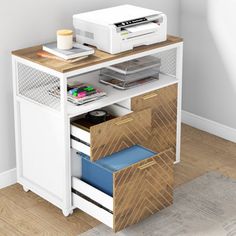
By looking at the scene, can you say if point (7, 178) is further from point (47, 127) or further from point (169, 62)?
point (169, 62)

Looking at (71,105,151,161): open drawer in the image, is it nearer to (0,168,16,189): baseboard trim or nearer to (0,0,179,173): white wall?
(0,0,179,173): white wall

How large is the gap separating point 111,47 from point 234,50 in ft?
3.12

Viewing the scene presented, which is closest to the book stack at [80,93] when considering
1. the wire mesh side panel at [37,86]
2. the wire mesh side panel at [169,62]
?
the wire mesh side panel at [37,86]

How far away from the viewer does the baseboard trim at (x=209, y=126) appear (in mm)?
3807

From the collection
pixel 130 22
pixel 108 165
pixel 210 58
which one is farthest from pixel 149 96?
pixel 210 58

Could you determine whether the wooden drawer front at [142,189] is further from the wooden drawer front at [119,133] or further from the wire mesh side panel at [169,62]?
the wire mesh side panel at [169,62]

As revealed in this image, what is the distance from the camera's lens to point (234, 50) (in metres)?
3.63

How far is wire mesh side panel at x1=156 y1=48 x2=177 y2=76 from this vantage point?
3703 mm

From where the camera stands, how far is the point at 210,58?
149 inches

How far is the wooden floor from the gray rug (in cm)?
9

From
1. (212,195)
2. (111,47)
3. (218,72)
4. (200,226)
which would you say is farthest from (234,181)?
(111,47)

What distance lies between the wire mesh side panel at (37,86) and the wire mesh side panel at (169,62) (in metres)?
0.77

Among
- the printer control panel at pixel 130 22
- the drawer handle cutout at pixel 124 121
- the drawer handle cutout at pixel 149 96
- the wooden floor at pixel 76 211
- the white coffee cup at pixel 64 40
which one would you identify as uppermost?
the printer control panel at pixel 130 22

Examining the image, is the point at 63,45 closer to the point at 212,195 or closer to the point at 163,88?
the point at 163,88
